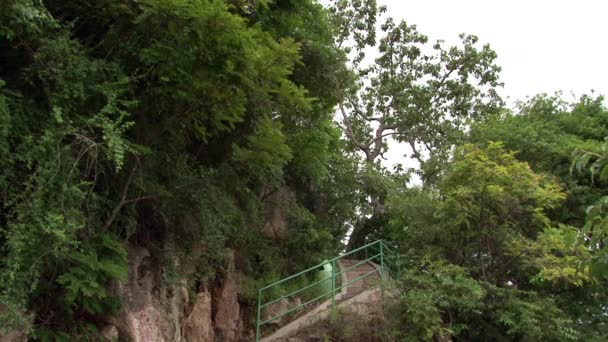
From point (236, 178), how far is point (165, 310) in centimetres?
226

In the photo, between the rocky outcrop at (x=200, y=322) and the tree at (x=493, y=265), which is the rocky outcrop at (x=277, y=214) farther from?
the rocky outcrop at (x=200, y=322)

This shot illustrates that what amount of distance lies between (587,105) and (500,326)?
814 cm

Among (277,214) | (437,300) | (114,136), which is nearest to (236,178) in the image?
(114,136)

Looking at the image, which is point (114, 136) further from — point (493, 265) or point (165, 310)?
point (493, 265)

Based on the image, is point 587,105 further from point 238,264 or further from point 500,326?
point 238,264

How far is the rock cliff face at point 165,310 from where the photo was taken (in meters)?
7.38

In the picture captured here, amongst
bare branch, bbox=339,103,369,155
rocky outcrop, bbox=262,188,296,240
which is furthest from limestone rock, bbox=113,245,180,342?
bare branch, bbox=339,103,369,155

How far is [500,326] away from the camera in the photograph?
436 inches

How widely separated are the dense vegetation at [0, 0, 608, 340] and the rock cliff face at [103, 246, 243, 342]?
10.3 inches

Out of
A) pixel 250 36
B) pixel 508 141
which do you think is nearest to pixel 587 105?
pixel 508 141

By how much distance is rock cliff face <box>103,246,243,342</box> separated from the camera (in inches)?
291

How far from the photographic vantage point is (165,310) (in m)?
8.31

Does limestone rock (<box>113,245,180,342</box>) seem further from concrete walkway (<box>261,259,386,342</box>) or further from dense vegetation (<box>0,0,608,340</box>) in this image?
concrete walkway (<box>261,259,386,342</box>)

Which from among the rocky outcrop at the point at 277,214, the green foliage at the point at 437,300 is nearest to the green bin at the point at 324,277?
the rocky outcrop at the point at 277,214
